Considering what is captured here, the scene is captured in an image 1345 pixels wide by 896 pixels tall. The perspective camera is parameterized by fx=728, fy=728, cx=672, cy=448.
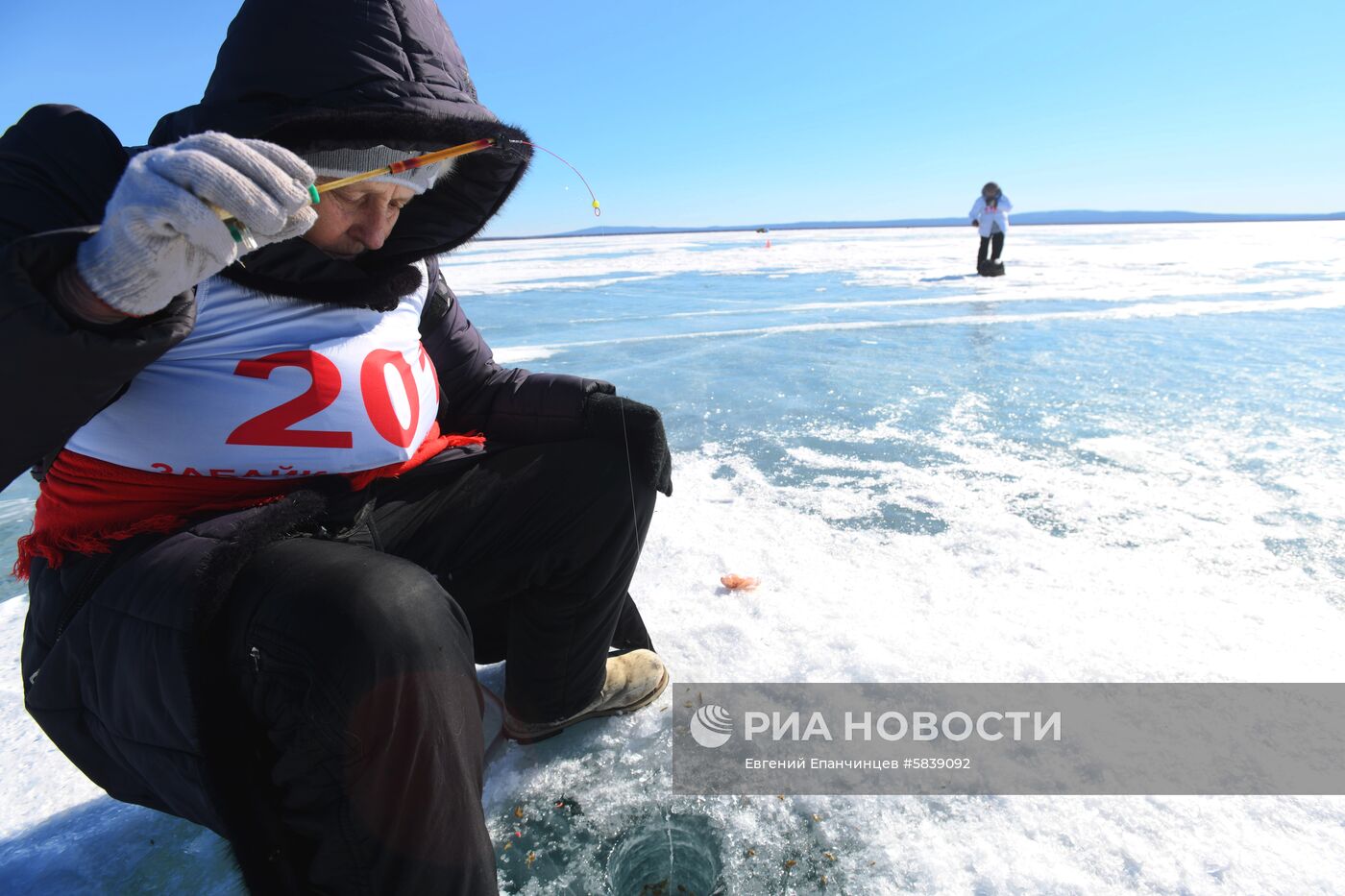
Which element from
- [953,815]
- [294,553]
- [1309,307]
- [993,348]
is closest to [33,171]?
[294,553]

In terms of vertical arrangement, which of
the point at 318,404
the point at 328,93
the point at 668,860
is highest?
the point at 328,93

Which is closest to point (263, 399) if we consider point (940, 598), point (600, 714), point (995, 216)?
point (600, 714)

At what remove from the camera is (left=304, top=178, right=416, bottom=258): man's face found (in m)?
1.18

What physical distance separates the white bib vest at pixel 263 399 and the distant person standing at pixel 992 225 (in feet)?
35.4

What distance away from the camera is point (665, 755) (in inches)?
55.0

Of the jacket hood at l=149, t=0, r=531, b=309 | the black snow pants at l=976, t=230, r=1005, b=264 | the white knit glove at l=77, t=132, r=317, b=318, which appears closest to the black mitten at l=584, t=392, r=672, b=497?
the jacket hood at l=149, t=0, r=531, b=309

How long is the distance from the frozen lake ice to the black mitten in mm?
504

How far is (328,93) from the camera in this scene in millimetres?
1113

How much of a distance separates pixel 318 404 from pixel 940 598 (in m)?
1.48

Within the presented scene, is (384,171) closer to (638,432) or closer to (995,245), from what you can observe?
(638,432)

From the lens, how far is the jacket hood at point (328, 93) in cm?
109

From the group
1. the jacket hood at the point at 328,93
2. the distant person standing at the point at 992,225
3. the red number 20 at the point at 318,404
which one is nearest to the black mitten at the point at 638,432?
the red number 20 at the point at 318,404

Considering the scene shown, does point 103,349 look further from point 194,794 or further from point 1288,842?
point 1288,842

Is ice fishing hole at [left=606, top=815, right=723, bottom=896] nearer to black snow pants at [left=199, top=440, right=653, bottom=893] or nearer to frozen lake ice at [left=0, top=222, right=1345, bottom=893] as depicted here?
frozen lake ice at [left=0, top=222, right=1345, bottom=893]
